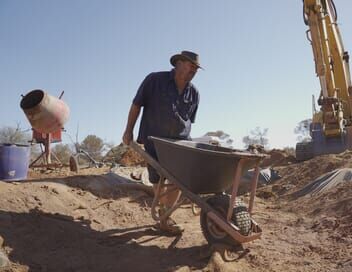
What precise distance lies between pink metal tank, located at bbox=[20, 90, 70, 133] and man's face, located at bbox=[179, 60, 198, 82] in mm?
2082

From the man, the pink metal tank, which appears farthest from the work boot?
the pink metal tank

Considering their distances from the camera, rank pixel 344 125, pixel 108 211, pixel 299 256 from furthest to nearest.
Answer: pixel 344 125 < pixel 108 211 < pixel 299 256

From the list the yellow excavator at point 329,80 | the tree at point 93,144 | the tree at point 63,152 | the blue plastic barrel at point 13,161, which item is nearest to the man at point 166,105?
the blue plastic barrel at point 13,161

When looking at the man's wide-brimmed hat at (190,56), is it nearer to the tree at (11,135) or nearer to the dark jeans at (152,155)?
the dark jeans at (152,155)

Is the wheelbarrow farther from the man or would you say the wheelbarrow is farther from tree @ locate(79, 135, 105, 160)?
tree @ locate(79, 135, 105, 160)

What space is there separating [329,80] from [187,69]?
676cm

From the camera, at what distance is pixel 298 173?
7520mm

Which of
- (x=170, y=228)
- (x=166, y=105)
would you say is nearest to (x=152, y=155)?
(x=166, y=105)

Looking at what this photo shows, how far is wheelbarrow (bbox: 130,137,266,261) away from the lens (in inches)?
111

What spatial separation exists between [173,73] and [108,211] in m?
2.08

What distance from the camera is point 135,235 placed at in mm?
3799

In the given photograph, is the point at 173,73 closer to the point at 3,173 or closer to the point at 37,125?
the point at 37,125

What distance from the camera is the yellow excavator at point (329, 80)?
895 centimetres

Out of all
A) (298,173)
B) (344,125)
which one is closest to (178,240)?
(298,173)
